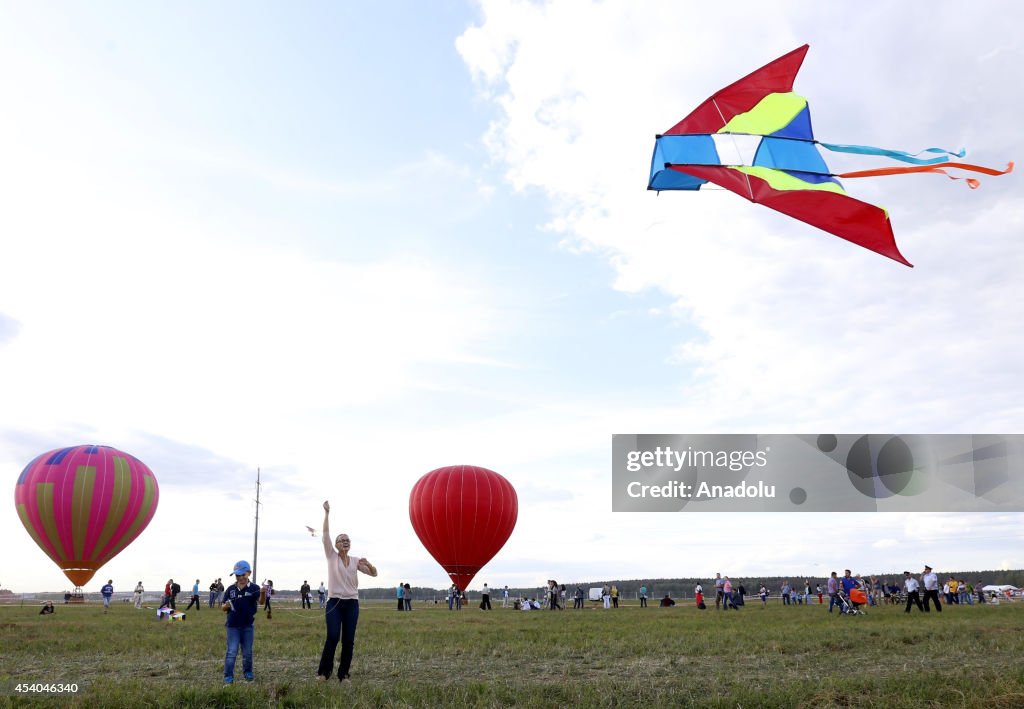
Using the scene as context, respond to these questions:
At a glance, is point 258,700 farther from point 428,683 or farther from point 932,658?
point 932,658

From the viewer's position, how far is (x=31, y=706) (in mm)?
9523

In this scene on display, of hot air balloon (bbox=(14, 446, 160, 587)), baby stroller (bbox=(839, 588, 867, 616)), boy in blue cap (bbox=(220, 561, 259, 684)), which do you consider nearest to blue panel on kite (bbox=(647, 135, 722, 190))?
boy in blue cap (bbox=(220, 561, 259, 684))

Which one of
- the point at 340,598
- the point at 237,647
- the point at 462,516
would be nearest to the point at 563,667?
the point at 340,598

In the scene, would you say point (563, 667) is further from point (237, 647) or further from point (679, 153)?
point (679, 153)

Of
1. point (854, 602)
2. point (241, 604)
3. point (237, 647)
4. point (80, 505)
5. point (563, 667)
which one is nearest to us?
point (237, 647)

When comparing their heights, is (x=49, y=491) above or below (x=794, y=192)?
below

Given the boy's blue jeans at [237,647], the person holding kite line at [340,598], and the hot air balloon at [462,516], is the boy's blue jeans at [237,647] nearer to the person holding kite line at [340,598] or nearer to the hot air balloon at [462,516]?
the person holding kite line at [340,598]

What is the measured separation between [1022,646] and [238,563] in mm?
14102

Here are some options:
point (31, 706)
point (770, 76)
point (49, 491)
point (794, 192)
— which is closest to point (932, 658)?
point (794, 192)

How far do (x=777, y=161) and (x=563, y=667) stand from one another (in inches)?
346

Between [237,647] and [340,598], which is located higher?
[340,598]

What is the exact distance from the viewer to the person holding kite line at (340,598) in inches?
460

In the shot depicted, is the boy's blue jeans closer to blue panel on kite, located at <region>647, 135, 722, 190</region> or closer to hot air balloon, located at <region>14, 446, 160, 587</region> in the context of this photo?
blue panel on kite, located at <region>647, 135, 722, 190</region>

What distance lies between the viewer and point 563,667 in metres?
13.0
